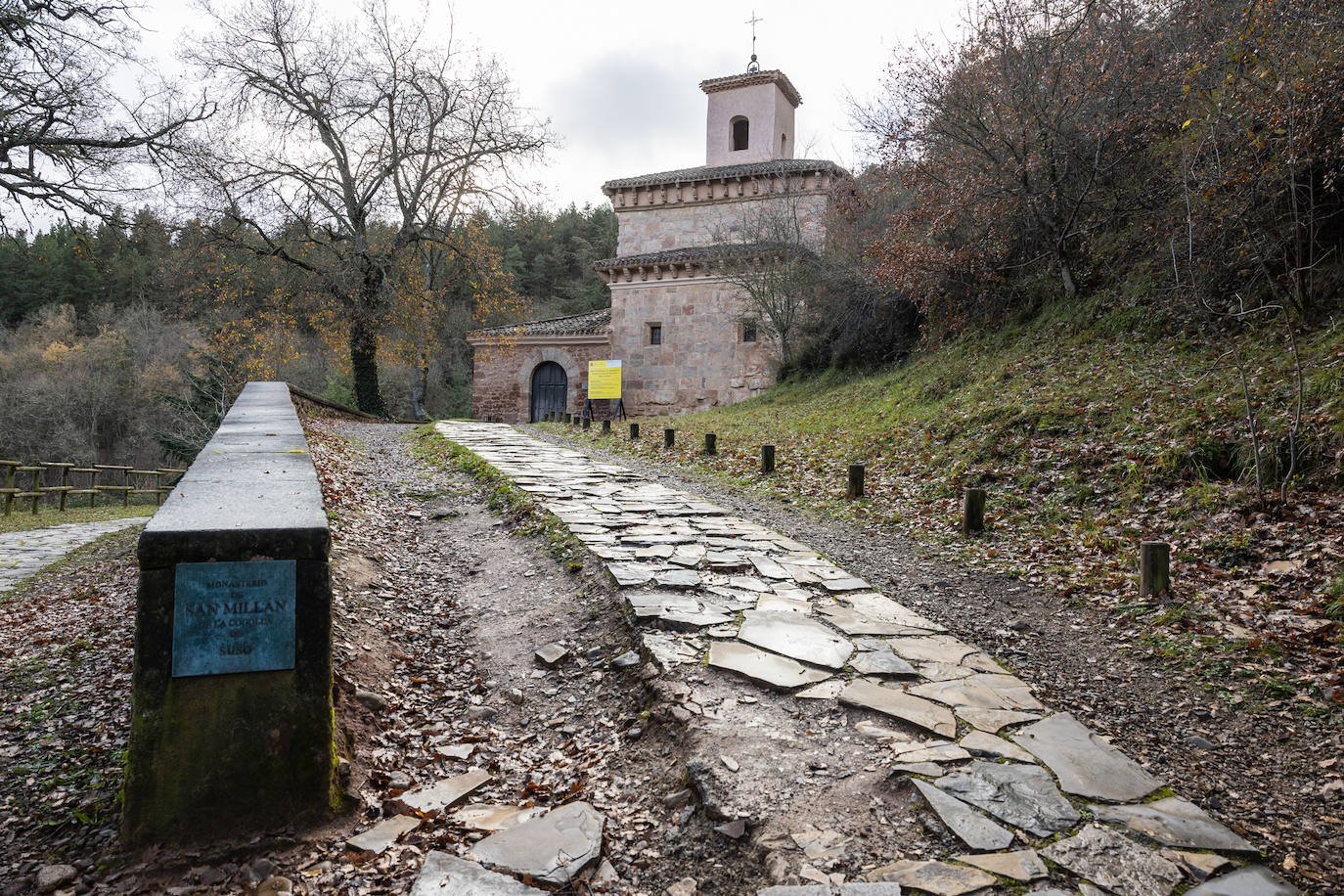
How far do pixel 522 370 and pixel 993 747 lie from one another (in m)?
25.4

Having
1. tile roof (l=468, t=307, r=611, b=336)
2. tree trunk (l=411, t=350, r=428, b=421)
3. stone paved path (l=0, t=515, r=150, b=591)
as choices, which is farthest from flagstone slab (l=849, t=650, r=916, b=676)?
tree trunk (l=411, t=350, r=428, b=421)

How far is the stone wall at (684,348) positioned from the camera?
24.5 metres

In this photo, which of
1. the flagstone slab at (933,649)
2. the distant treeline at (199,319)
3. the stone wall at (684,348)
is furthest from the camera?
the stone wall at (684,348)

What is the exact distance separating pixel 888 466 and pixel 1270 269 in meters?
4.74

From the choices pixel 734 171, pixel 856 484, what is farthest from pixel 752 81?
pixel 856 484

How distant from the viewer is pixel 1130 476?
21.3 feet

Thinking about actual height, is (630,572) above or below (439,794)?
above

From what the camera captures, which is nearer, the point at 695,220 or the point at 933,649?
the point at 933,649

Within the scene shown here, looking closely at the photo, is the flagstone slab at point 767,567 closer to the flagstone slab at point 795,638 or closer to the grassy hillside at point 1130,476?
the flagstone slab at point 795,638

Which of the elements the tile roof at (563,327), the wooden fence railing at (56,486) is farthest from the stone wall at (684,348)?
the wooden fence railing at (56,486)

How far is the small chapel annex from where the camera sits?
24.4 m

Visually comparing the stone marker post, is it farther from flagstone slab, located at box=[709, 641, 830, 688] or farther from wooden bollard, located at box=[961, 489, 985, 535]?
wooden bollard, located at box=[961, 489, 985, 535]

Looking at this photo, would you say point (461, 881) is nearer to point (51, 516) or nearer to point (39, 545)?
point (39, 545)

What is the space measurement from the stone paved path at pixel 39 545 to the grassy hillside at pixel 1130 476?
316 inches
